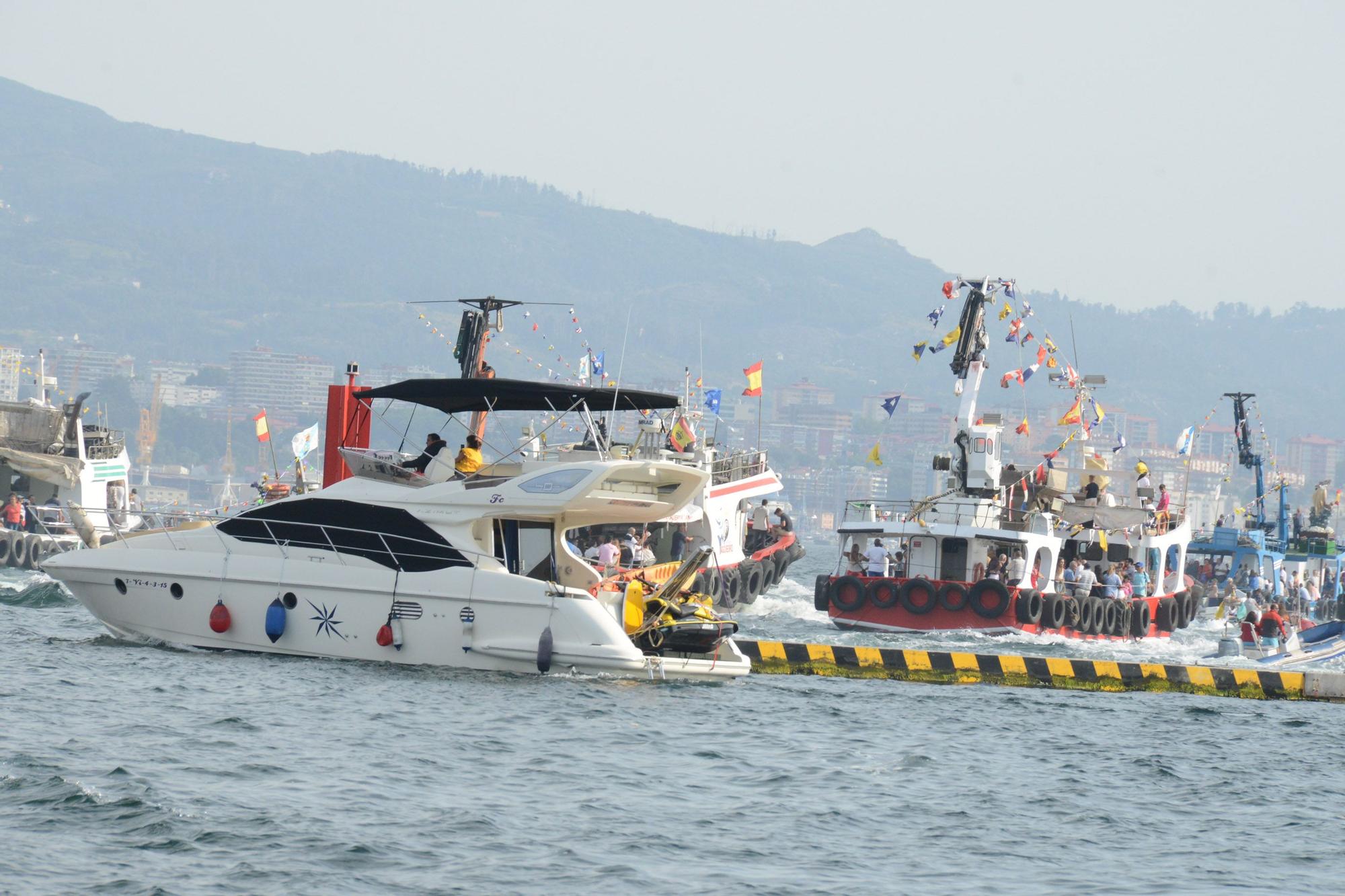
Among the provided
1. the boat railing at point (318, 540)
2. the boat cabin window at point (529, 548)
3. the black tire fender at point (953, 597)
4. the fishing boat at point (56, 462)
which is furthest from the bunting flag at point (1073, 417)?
the boat railing at point (318, 540)

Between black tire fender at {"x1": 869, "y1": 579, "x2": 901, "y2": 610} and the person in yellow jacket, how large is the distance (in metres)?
15.1

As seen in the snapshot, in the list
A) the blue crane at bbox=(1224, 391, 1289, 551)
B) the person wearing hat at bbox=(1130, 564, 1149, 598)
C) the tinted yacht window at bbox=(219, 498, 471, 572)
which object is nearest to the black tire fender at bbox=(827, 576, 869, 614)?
the person wearing hat at bbox=(1130, 564, 1149, 598)

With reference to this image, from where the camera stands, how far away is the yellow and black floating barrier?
2400cm

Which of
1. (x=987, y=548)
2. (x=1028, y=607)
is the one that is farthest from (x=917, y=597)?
(x=987, y=548)

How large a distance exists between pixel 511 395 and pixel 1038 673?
8.10m

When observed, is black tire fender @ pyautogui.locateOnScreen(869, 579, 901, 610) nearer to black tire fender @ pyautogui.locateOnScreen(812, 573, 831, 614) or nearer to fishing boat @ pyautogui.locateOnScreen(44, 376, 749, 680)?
black tire fender @ pyautogui.locateOnScreen(812, 573, 831, 614)

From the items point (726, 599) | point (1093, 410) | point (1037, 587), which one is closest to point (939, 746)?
point (1037, 587)

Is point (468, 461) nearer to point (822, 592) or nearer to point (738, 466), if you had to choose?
point (822, 592)

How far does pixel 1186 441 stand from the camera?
52969 mm

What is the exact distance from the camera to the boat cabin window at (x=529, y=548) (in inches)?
866

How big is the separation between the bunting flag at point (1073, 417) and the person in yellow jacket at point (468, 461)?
21.7 meters

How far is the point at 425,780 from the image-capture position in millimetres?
15273

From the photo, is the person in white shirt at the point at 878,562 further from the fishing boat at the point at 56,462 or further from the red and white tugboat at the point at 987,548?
the fishing boat at the point at 56,462

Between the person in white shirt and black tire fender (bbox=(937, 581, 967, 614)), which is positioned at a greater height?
the person in white shirt
